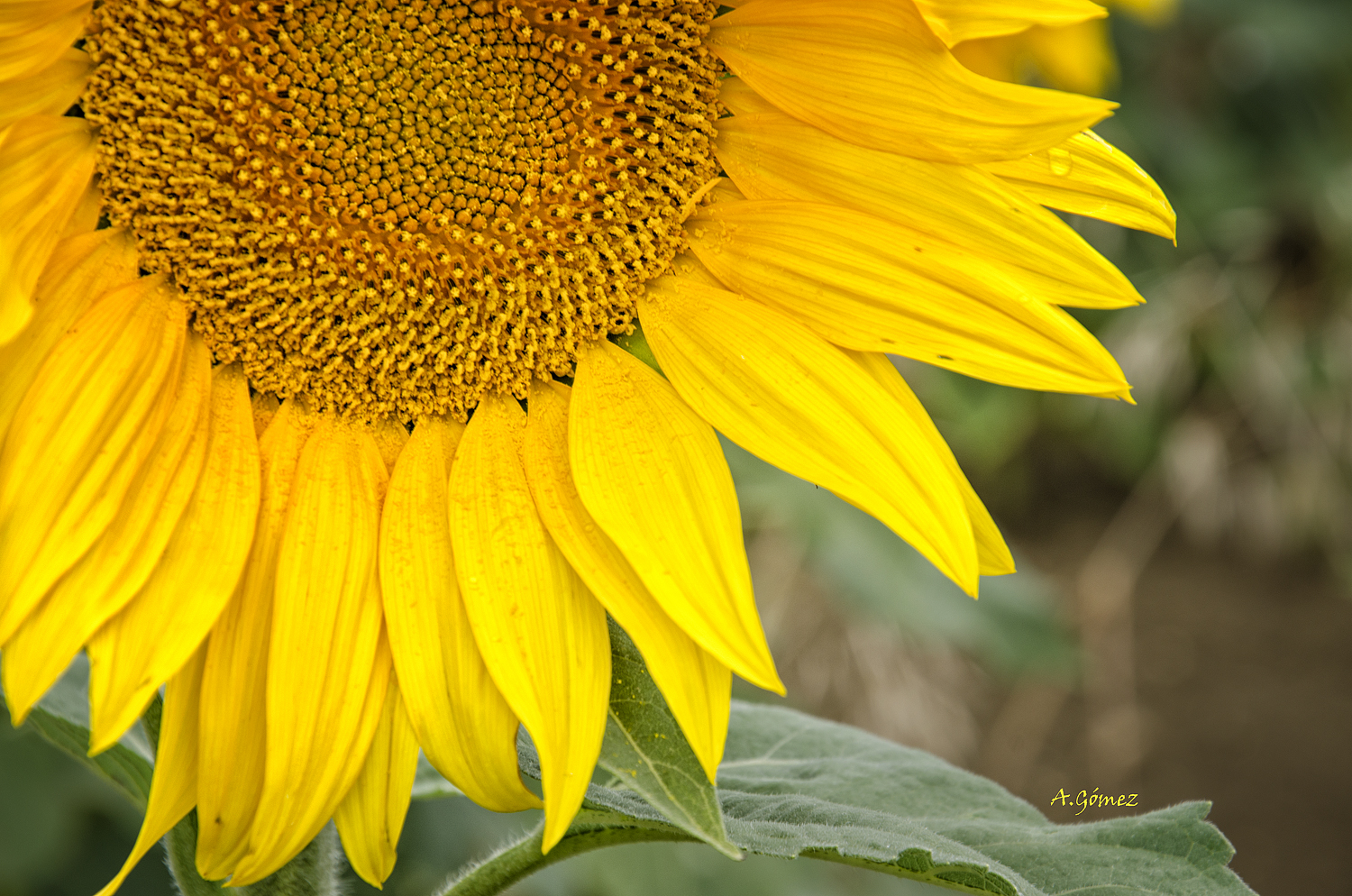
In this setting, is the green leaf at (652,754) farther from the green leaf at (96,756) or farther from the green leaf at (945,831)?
the green leaf at (96,756)

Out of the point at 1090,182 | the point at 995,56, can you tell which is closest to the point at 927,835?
the point at 1090,182

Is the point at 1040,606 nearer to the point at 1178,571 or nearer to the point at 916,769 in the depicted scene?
the point at 916,769

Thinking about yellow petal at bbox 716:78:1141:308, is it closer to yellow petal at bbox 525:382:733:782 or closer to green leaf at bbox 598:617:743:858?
yellow petal at bbox 525:382:733:782

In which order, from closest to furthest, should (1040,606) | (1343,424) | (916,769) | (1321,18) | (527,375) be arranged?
(527,375), (916,769), (1040,606), (1321,18), (1343,424)

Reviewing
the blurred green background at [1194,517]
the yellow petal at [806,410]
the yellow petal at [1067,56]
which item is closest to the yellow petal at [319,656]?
the yellow petal at [806,410]

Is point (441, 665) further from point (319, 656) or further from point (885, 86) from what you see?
point (885, 86)

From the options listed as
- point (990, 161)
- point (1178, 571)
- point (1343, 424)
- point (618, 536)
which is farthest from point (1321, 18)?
point (618, 536)
